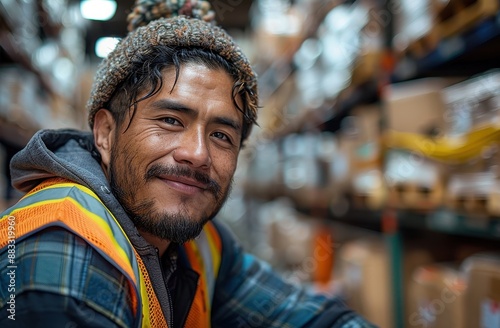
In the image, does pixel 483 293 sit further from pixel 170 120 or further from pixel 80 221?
pixel 80 221

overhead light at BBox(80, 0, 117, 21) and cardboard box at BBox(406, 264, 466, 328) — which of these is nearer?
cardboard box at BBox(406, 264, 466, 328)

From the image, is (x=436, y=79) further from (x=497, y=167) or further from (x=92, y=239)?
(x=92, y=239)

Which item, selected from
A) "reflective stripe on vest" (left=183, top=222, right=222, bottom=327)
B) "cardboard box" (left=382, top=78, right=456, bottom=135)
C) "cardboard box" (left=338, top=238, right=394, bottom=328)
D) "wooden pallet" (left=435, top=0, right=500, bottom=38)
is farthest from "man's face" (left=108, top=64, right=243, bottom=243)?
"cardboard box" (left=338, top=238, right=394, bottom=328)

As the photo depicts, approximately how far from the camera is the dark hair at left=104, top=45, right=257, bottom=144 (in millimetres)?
1340

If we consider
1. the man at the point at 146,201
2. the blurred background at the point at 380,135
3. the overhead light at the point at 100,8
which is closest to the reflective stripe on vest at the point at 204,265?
the man at the point at 146,201

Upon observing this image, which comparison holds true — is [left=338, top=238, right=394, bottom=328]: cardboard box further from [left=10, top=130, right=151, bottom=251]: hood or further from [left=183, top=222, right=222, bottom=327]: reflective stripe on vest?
[left=10, top=130, right=151, bottom=251]: hood

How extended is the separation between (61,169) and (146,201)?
22 cm

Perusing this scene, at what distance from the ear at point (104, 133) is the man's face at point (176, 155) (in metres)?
0.04

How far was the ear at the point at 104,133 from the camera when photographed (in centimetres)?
143

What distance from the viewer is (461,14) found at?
1979 mm

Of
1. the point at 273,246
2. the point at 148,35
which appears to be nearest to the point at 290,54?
the point at 273,246

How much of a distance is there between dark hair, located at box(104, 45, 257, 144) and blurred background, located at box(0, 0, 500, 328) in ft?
0.62

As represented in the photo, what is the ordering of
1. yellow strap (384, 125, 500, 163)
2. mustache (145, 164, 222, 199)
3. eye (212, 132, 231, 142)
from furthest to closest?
yellow strap (384, 125, 500, 163) < eye (212, 132, 231, 142) < mustache (145, 164, 222, 199)

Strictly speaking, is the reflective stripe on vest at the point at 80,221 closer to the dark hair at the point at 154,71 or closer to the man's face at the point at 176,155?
the man's face at the point at 176,155
